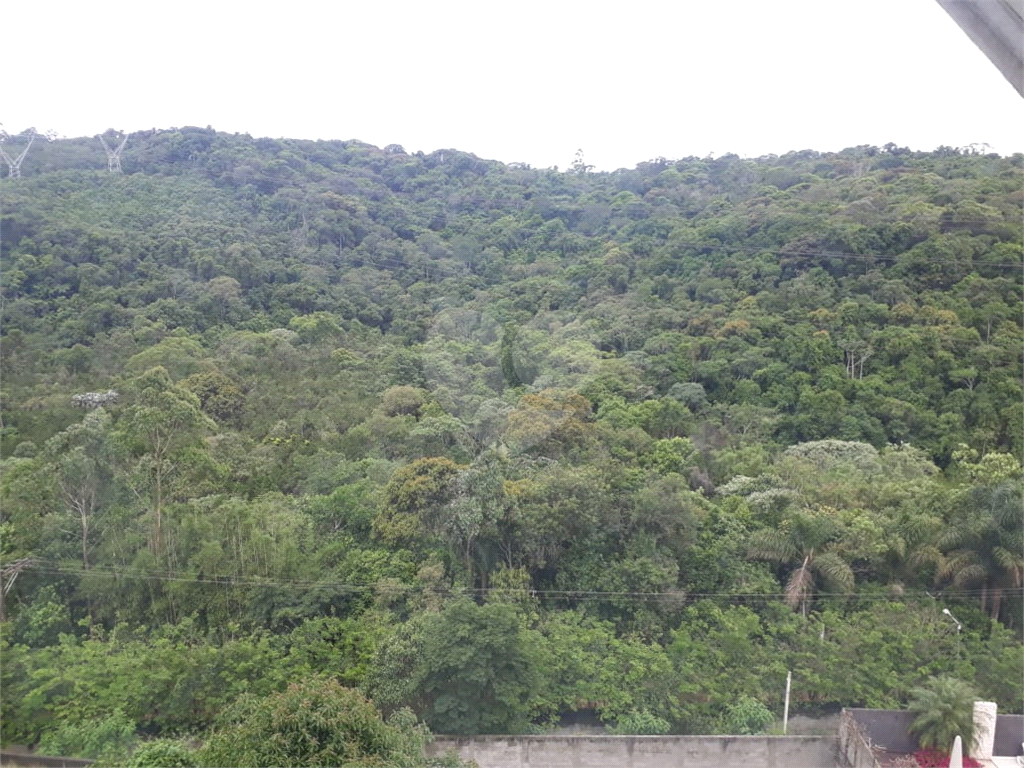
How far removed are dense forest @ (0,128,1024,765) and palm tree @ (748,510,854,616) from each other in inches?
0.6

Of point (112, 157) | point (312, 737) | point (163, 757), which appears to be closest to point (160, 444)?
point (163, 757)

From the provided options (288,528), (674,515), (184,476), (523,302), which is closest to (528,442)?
(674,515)

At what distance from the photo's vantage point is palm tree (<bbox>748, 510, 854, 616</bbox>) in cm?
356

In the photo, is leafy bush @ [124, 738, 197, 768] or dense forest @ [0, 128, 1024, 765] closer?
leafy bush @ [124, 738, 197, 768]

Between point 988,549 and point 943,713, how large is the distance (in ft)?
4.15

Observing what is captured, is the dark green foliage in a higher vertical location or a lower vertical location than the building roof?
lower

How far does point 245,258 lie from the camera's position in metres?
8.66

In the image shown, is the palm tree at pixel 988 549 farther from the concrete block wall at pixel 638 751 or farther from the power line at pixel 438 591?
the concrete block wall at pixel 638 751

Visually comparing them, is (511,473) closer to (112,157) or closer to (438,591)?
(438,591)

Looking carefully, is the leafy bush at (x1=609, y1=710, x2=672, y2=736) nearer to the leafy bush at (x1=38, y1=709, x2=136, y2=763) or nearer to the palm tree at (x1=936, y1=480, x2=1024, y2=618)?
the palm tree at (x1=936, y1=480, x2=1024, y2=618)

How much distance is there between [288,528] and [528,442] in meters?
1.56

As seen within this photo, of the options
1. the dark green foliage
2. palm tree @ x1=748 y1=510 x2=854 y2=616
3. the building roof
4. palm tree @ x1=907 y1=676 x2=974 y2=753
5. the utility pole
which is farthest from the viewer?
palm tree @ x1=748 y1=510 x2=854 y2=616

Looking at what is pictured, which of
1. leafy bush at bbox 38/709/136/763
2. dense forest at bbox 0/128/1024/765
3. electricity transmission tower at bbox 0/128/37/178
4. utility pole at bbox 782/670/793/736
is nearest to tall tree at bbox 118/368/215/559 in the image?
dense forest at bbox 0/128/1024/765

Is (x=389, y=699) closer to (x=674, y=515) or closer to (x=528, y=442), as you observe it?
(x=674, y=515)
